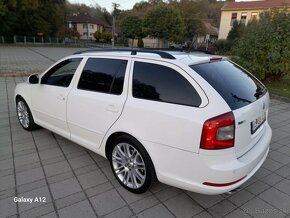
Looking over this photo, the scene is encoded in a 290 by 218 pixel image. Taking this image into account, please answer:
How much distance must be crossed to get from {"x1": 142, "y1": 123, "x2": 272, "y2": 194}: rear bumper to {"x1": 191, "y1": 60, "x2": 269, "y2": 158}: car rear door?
121 mm

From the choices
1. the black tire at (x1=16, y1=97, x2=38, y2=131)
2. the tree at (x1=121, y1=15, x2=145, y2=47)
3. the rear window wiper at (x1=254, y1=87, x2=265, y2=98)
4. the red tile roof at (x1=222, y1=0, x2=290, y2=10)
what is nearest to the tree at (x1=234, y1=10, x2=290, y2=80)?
the rear window wiper at (x1=254, y1=87, x2=265, y2=98)

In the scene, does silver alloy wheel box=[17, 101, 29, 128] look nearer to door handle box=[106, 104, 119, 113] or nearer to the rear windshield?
door handle box=[106, 104, 119, 113]

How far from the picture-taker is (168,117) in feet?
7.14

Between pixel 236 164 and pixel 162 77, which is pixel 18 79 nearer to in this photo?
pixel 162 77

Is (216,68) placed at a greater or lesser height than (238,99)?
greater

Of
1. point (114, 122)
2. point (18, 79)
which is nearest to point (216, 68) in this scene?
point (114, 122)

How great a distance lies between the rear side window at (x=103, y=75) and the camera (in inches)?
106

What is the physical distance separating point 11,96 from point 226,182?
643cm

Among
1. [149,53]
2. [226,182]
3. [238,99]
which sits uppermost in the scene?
[149,53]

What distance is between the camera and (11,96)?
662 cm

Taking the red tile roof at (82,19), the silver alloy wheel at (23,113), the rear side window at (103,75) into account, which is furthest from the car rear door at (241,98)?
the red tile roof at (82,19)

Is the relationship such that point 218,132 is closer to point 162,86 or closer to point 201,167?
point 201,167

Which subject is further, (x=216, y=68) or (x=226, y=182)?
(x=216, y=68)

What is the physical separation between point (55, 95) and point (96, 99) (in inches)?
36.8
